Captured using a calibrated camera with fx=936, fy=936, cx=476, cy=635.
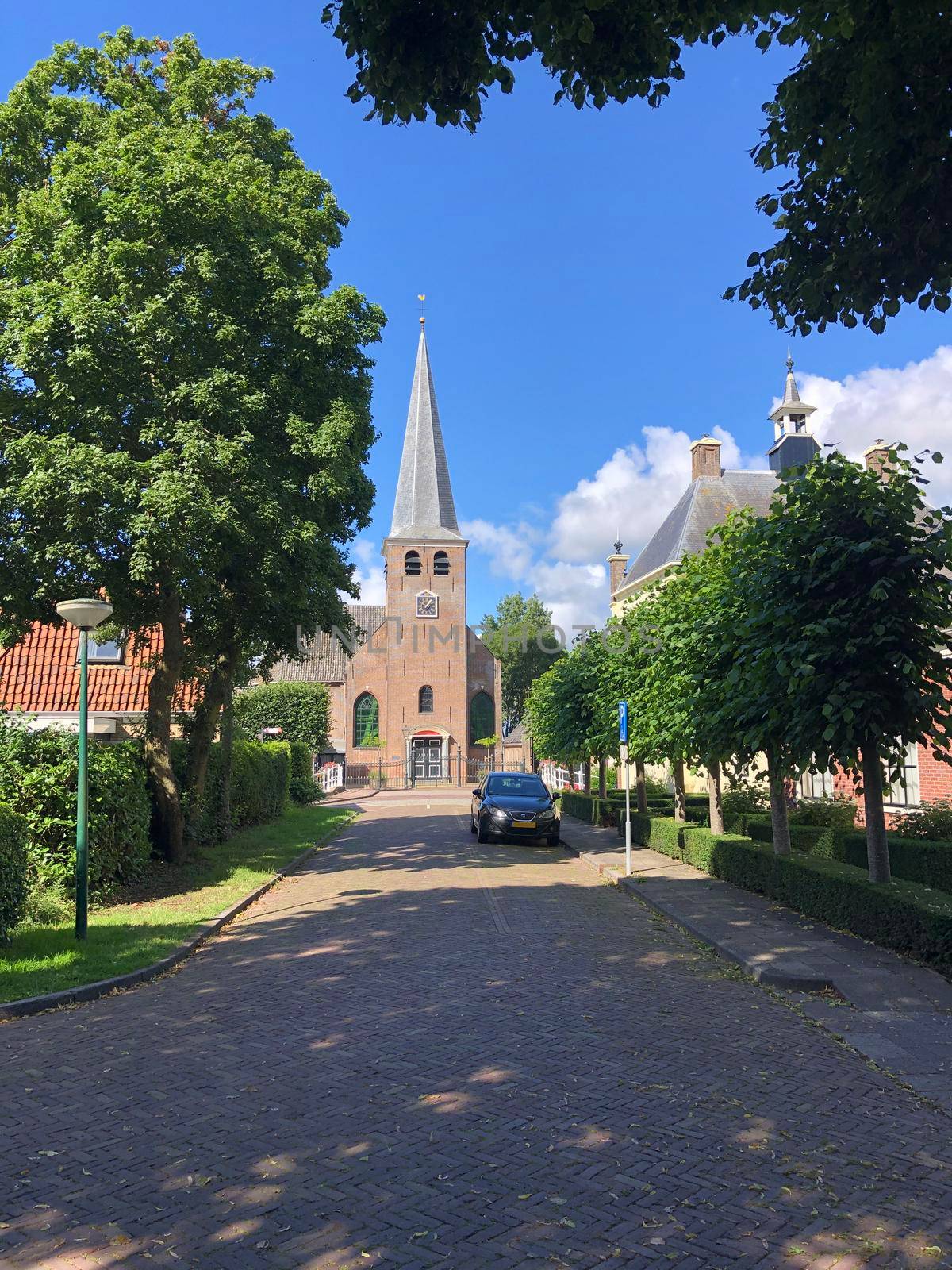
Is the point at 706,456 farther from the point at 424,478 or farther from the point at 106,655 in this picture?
the point at 106,655

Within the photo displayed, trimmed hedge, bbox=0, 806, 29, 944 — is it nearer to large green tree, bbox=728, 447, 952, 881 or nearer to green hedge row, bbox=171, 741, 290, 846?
green hedge row, bbox=171, 741, 290, 846

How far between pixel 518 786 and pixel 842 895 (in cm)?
1348

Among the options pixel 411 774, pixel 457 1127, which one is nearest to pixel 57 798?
pixel 457 1127

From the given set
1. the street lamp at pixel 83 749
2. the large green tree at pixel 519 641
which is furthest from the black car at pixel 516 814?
the large green tree at pixel 519 641

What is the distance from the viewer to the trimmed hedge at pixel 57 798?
10914 millimetres

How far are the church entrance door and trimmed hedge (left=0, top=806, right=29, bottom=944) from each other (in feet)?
151

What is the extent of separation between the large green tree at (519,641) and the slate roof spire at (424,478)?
70.5 ft

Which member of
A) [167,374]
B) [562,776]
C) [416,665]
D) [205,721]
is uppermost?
[416,665]

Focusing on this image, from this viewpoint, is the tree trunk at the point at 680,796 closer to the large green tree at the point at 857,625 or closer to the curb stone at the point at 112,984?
the large green tree at the point at 857,625

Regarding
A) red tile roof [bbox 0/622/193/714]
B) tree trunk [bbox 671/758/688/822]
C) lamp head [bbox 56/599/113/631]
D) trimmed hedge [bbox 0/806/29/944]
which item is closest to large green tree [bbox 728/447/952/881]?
lamp head [bbox 56/599/113/631]

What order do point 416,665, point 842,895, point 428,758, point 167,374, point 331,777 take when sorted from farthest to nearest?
point 416,665
point 428,758
point 331,777
point 167,374
point 842,895

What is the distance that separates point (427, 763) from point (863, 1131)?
167 feet

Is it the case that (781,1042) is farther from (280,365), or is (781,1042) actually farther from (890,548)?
(280,365)

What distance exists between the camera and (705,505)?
133ft
